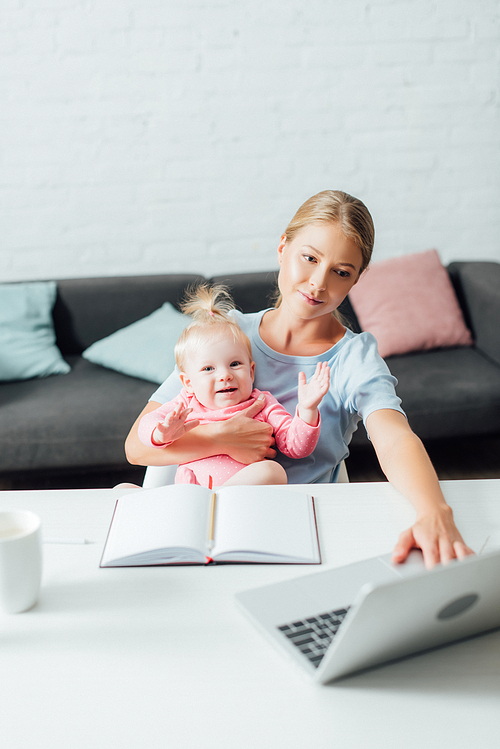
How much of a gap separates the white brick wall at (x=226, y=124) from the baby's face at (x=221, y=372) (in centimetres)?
170

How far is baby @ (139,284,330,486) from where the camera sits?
3.59ft

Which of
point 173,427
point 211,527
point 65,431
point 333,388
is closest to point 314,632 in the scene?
point 211,527

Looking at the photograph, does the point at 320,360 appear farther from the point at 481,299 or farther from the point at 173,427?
the point at 481,299

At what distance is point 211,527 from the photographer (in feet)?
2.82

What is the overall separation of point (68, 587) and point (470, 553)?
20.4 inches

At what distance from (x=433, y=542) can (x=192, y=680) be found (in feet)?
1.17

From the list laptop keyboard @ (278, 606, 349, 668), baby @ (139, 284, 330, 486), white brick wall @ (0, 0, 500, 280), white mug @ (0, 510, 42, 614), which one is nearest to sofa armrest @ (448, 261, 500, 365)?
white brick wall @ (0, 0, 500, 280)

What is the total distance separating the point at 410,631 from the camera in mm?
573

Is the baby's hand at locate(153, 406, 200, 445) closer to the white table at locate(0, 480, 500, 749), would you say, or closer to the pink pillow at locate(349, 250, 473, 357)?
the white table at locate(0, 480, 500, 749)

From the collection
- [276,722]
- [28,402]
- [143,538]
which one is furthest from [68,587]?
[28,402]

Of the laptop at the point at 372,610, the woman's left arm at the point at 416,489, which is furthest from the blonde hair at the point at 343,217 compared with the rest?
the laptop at the point at 372,610

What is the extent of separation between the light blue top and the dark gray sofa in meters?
0.81

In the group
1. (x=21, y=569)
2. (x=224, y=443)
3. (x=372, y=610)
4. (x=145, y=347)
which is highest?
(x=372, y=610)

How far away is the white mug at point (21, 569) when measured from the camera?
0.68m
